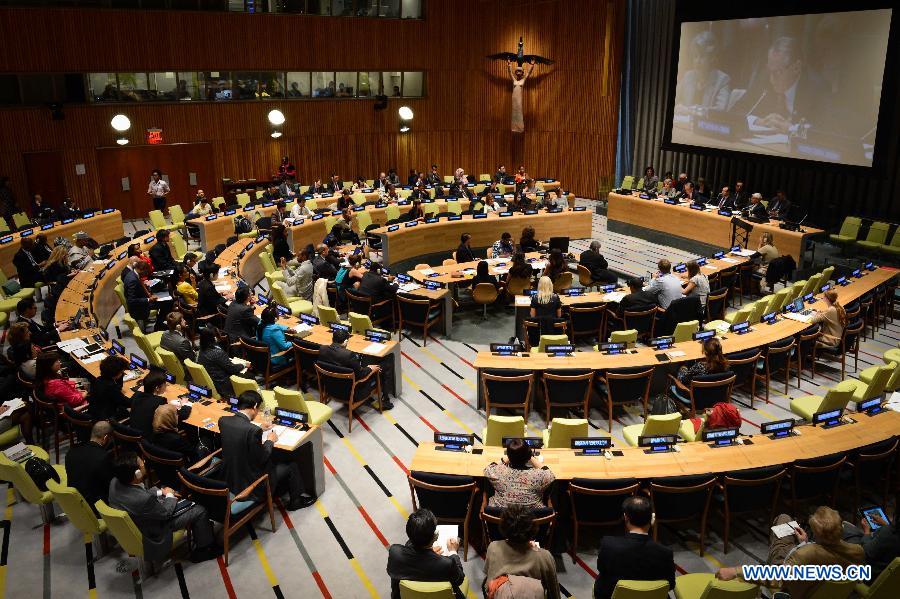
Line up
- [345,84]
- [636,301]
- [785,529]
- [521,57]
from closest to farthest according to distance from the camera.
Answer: [785,529]
[636,301]
[345,84]
[521,57]

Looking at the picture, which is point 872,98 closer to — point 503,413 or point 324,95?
point 503,413

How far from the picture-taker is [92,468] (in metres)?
6.17

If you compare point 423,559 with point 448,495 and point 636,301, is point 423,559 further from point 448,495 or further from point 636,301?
point 636,301

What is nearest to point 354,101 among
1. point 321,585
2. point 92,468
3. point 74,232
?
point 74,232

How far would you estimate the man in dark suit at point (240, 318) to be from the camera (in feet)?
31.0

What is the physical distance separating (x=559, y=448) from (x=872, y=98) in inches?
451

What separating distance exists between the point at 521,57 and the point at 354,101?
573 centimetres

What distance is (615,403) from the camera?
8469 millimetres

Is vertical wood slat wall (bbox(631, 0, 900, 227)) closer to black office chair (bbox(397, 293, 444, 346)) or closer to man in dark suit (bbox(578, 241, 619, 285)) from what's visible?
man in dark suit (bbox(578, 241, 619, 285))

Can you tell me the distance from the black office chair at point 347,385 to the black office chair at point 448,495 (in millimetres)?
2477

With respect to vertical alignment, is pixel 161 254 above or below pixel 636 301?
above

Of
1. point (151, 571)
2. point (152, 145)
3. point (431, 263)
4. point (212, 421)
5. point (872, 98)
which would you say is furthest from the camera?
point (152, 145)

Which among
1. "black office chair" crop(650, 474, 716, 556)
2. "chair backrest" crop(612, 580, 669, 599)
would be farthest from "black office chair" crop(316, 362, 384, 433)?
"chair backrest" crop(612, 580, 669, 599)

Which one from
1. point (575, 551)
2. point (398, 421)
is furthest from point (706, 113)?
point (575, 551)
